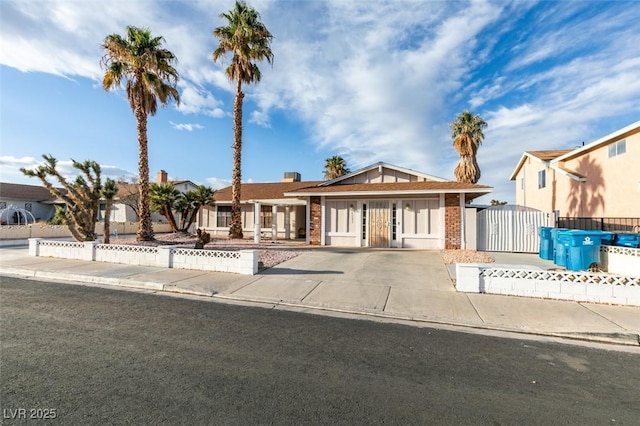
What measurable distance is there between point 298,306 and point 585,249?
856 centimetres

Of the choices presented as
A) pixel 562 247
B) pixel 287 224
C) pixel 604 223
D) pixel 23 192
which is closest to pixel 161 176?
pixel 23 192

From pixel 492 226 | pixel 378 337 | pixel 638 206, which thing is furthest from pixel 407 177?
pixel 378 337

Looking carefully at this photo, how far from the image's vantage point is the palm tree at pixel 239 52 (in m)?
16.6

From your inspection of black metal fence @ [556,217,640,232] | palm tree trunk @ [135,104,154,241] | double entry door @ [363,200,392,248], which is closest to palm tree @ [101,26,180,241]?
palm tree trunk @ [135,104,154,241]

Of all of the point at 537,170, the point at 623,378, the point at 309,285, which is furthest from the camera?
the point at 537,170

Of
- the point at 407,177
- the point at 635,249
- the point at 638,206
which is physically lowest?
the point at 635,249

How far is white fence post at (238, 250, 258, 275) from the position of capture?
355 inches

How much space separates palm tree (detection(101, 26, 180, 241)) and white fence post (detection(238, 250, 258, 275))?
30.5 ft

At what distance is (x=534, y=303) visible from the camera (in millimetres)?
6457

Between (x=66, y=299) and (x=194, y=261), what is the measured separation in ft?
11.4

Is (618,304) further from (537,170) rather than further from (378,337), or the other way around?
(537,170)

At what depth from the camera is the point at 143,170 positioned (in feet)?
50.5

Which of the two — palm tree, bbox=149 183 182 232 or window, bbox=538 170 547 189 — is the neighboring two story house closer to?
window, bbox=538 170 547 189

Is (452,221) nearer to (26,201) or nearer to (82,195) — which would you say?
(82,195)
